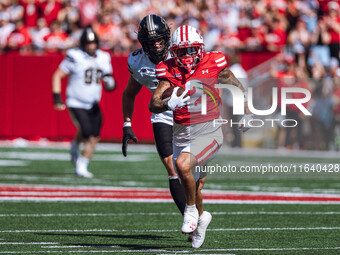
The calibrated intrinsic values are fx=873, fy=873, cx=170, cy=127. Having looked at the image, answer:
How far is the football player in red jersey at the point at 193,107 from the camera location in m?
6.00

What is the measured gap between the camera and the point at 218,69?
20.5 feet

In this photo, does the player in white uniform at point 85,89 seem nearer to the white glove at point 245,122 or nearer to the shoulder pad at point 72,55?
the shoulder pad at point 72,55

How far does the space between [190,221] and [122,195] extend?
3919 mm

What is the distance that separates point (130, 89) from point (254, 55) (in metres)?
11.8

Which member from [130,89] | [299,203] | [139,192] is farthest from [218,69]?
[139,192]

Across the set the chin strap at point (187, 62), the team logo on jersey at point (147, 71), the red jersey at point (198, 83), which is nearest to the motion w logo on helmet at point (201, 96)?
the red jersey at point (198, 83)

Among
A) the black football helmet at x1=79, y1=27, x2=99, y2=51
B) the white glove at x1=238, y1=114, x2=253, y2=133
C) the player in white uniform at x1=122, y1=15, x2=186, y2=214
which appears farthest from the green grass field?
the black football helmet at x1=79, y1=27, x2=99, y2=51

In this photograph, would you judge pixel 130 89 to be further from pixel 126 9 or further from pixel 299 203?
pixel 126 9

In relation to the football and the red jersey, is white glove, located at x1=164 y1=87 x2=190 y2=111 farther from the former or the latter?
the red jersey

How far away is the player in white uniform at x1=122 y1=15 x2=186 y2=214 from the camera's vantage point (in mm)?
6715

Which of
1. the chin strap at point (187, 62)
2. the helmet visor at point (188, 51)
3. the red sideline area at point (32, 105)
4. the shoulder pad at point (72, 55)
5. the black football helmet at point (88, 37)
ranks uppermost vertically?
the helmet visor at point (188, 51)

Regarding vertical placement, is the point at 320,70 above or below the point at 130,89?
below

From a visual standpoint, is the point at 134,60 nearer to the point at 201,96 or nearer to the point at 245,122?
the point at 201,96

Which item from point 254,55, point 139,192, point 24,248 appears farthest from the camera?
point 254,55
